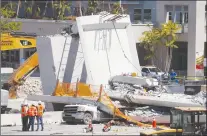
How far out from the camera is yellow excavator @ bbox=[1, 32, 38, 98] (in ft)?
124

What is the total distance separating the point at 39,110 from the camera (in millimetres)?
27516

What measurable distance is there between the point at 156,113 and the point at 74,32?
910 centimetres

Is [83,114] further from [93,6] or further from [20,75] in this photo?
[93,6]

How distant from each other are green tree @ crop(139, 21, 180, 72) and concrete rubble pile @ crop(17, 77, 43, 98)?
11163 mm

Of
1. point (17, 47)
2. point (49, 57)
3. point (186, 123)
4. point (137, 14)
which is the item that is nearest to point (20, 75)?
point (17, 47)

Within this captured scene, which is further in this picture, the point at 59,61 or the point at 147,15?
the point at 147,15

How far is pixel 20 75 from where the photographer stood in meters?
40.2

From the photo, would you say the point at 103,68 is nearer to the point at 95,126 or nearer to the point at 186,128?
the point at 95,126

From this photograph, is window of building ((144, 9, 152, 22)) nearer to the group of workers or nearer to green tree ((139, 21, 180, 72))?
green tree ((139, 21, 180, 72))

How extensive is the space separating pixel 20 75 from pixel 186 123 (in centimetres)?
1889

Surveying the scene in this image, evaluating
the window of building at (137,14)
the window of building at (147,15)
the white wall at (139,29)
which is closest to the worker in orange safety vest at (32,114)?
the white wall at (139,29)

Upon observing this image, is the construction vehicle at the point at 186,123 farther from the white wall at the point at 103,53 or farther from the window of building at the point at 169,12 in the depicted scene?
the window of building at the point at 169,12

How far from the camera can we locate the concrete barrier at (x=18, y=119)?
2953 centimetres

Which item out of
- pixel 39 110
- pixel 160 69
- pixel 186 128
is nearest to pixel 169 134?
pixel 186 128
